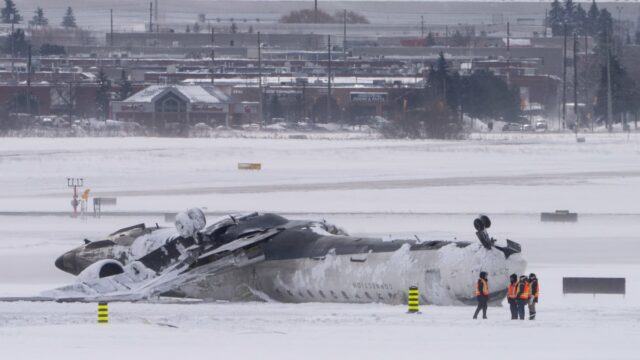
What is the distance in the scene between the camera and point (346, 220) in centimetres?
5375

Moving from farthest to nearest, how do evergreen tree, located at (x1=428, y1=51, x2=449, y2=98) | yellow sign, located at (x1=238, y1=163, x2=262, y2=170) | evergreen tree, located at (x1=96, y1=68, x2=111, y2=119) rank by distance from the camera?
evergreen tree, located at (x1=96, y1=68, x2=111, y2=119) → evergreen tree, located at (x1=428, y1=51, x2=449, y2=98) → yellow sign, located at (x1=238, y1=163, x2=262, y2=170)

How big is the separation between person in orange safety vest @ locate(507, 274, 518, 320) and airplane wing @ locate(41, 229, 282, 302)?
19.7ft

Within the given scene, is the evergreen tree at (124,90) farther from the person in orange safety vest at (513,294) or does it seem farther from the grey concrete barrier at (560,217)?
the person in orange safety vest at (513,294)

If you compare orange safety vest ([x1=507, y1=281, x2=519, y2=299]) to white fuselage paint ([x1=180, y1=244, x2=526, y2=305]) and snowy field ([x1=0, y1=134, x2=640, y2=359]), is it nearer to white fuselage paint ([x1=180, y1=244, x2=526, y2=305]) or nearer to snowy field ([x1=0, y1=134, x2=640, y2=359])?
white fuselage paint ([x1=180, y1=244, x2=526, y2=305])

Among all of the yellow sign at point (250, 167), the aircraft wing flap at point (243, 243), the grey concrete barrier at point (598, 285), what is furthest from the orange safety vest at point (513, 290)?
the yellow sign at point (250, 167)

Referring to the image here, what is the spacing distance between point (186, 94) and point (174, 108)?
89.8 inches

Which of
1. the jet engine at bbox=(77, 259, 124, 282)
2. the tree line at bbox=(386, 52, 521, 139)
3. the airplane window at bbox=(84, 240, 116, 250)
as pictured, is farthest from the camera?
the tree line at bbox=(386, 52, 521, 139)

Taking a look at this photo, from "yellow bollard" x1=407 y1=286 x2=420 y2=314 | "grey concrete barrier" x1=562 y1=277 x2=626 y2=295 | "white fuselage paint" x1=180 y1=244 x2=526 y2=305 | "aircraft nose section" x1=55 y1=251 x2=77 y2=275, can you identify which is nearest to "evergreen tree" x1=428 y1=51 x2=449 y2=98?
"aircraft nose section" x1=55 y1=251 x2=77 y2=275

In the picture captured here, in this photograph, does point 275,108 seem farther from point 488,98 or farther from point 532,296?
point 532,296

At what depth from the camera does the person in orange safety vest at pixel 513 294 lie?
28.4 m

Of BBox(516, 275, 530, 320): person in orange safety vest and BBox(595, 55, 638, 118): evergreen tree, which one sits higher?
BBox(595, 55, 638, 118): evergreen tree

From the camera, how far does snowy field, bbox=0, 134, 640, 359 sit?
25.2 meters

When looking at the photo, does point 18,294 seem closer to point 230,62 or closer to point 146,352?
point 146,352

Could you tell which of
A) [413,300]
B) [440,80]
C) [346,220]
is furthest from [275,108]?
[413,300]
